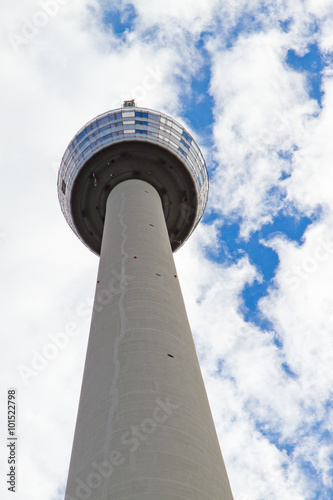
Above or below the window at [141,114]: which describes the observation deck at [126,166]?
below

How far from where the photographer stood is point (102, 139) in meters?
34.0

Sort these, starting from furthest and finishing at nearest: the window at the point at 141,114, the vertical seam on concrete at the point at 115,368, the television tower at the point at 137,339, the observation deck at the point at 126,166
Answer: the window at the point at 141,114 < the observation deck at the point at 126,166 < the vertical seam on concrete at the point at 115,368 < the television tower at the point at 137,339

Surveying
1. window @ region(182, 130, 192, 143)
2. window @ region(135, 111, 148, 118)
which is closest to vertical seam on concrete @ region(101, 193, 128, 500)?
window @ region(135, 111, 148, 118)

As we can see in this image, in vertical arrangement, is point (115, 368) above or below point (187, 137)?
below

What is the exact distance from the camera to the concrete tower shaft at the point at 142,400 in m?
A: 13.0

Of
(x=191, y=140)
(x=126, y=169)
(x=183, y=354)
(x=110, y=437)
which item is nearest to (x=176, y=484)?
(x=110, y=437)

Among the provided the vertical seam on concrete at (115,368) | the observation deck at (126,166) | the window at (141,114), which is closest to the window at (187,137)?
the observation deck at (126,166)

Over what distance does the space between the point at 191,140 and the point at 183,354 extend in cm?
2242

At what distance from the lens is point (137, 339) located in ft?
58.7

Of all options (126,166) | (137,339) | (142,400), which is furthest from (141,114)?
(142,400)

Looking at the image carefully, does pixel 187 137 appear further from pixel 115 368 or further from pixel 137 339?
pixel 115 368

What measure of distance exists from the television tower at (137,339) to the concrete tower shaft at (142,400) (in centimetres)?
4

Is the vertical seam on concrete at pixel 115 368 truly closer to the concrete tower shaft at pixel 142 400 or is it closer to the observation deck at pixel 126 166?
the concrete tower shaft at pixel 142 400

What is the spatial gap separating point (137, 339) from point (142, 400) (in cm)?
300
